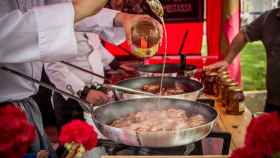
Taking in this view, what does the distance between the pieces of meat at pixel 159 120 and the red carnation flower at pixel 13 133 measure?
0.97ft

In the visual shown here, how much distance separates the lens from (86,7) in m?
1.04

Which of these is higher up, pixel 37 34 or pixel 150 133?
pixel 37 34

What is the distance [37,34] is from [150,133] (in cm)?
39

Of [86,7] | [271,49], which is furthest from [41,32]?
[271,49]

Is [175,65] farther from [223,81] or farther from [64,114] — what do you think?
[64,114]

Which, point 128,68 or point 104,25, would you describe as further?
point 128,68

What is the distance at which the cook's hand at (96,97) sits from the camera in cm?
167

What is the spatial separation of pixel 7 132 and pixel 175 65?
143cm

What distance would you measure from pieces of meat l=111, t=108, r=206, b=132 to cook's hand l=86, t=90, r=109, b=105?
17.9 inches

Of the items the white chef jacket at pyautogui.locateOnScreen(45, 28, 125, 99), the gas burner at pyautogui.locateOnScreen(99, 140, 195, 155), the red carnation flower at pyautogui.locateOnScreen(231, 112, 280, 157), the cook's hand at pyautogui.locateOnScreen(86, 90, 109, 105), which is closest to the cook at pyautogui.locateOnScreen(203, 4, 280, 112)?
the white chef jacket at pyautogui.locateOnScreen(45, 28, 125, 99)

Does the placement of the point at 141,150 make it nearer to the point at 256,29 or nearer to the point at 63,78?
the point at 63,78

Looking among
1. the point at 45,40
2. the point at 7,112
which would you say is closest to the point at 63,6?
the point at 45,40

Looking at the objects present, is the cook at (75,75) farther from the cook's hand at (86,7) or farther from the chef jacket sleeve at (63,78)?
the cook's hand at (86,7)

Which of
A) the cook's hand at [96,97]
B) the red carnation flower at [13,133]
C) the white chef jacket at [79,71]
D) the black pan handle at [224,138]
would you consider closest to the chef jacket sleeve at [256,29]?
the white chef jacket at [79,71]
